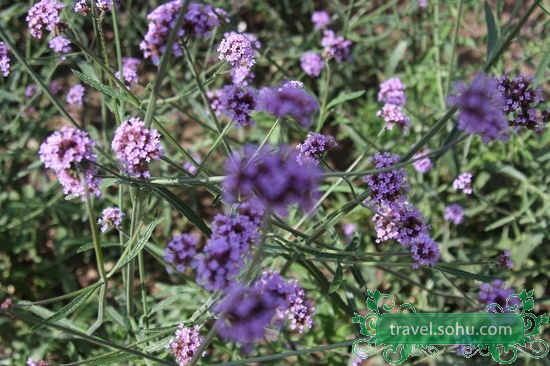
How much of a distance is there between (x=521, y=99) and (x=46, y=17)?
217cm

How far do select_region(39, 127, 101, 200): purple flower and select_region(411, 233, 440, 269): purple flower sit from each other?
56.2 inches

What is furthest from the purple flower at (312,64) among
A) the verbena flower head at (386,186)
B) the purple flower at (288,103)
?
the verbena flower head at (386,186)

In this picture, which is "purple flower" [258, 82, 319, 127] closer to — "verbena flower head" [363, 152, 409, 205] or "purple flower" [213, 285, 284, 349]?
"verbena flower head" [363, 152, 409, 205]

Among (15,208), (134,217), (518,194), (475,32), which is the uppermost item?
(475,32)

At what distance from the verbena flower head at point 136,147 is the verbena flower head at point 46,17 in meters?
0.75

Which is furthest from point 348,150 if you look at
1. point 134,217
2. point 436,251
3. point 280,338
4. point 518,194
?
point 134,217

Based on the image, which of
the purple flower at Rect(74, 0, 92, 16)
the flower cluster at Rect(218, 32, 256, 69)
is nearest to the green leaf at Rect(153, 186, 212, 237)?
the flower cluster at Rect(218, 32, 256, 69)

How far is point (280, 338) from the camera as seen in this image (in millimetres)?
3383

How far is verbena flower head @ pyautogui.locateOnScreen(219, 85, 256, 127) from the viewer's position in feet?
8.05

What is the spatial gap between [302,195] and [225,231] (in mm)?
294

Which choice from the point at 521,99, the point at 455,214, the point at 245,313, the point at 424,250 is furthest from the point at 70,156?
the point at 455,214

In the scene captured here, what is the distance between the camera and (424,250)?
2.46 m

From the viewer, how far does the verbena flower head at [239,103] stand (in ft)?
8.05

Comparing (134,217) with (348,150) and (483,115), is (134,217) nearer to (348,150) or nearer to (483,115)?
(483,115)
